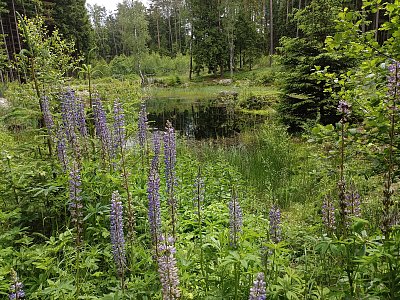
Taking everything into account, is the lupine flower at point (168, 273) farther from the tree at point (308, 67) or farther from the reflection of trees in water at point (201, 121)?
the reflection of trees in water at point (201, 121)

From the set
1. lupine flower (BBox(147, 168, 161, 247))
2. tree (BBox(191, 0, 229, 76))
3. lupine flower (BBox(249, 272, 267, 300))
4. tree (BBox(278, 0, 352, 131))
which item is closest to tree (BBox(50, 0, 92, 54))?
tree (BBox(191, 0, 229, 76))

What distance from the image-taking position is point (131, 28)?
4559 cm

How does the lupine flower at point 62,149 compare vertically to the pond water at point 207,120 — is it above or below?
above

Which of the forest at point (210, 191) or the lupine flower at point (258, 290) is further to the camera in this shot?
the forest at point (210, 191)

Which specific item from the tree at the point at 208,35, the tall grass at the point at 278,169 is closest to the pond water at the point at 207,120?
the tall grass at the point at 278,169

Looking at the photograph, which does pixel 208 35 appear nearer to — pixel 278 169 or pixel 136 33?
pixel 136 33

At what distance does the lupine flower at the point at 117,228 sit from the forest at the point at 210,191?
0.04ft

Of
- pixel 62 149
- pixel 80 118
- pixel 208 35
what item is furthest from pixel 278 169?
pixel 208 35

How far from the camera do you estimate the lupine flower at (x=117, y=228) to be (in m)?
2.42

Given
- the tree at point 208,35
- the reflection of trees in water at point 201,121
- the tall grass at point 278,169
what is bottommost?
the reflection of trees in water at point 201,121

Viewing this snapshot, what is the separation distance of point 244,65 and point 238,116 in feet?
103

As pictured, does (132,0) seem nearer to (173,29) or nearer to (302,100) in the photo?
(173,29)

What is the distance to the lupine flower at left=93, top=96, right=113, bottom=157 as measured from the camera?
170 inches

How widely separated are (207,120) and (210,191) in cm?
1323
